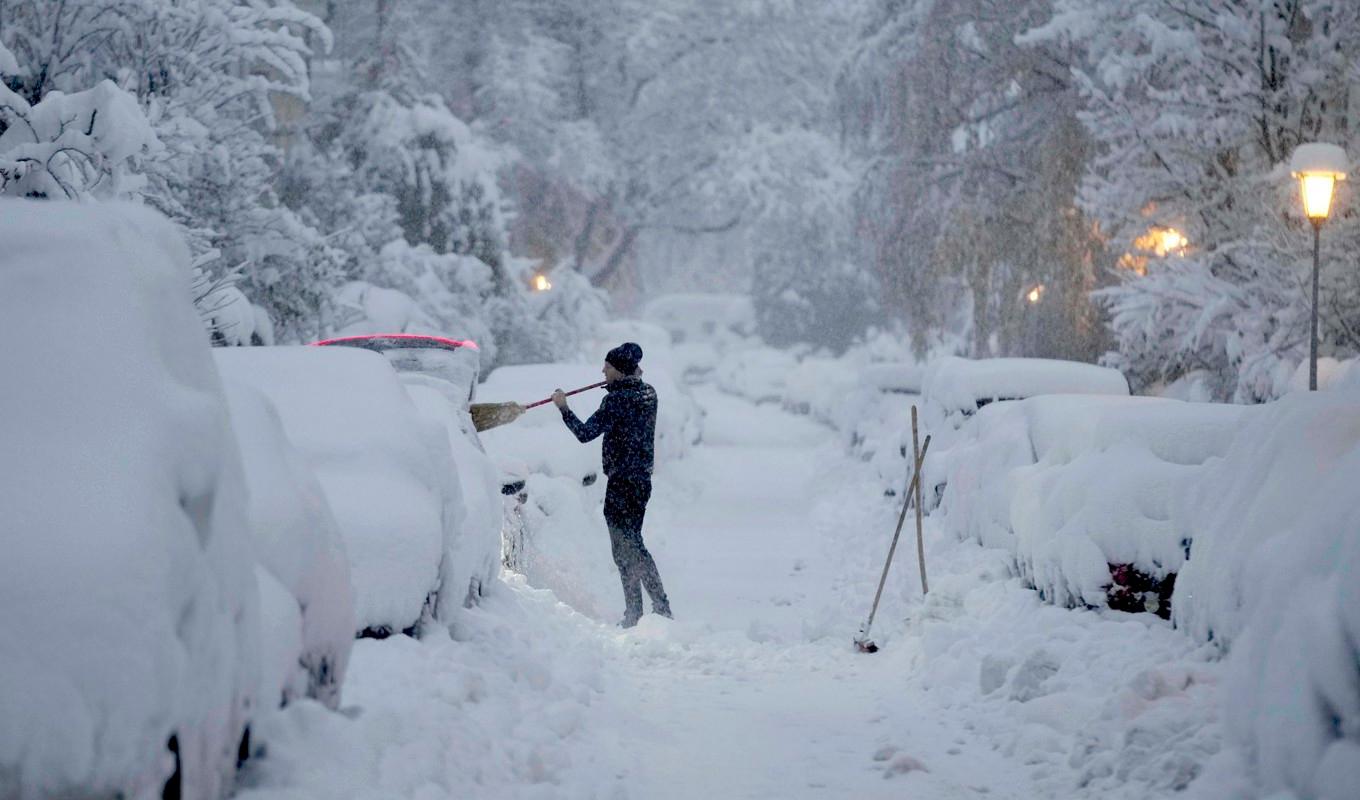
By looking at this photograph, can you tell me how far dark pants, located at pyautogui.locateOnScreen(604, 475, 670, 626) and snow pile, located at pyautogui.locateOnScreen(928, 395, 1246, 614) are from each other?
85.4 inches

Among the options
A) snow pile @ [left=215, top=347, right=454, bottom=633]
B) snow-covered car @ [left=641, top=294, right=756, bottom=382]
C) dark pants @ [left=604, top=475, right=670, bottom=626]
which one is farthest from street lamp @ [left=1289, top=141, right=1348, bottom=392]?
snow-covered car @ [left=641, top=294, right=756, bottom=382]

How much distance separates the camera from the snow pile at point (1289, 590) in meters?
3.01

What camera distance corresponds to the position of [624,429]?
26.2 feet

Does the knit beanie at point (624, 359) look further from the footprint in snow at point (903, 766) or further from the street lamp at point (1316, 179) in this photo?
the street lamp at point (1316, 179)

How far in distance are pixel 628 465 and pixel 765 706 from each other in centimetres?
243

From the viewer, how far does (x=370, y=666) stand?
4.21 m

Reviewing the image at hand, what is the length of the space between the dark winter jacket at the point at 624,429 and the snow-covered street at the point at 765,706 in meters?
1.00

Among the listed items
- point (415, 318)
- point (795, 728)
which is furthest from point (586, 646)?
point (415, 318)

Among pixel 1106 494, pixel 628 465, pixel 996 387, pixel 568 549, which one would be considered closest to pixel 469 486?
pixel 628 465

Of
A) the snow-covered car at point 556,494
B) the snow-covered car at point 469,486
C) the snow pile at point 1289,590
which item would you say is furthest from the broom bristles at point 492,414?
the snow pile at point 1289,590

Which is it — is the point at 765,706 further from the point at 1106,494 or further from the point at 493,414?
the point at 493,414

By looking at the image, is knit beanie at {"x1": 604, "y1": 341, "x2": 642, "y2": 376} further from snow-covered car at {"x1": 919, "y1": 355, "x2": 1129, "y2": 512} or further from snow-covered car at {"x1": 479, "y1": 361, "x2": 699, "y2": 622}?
snow-covered car at {"x1": 919, "y1": 355, "x2": 1129, "y2": 512}

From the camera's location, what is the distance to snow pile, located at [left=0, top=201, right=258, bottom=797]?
2.18m

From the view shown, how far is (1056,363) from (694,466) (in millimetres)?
7240
